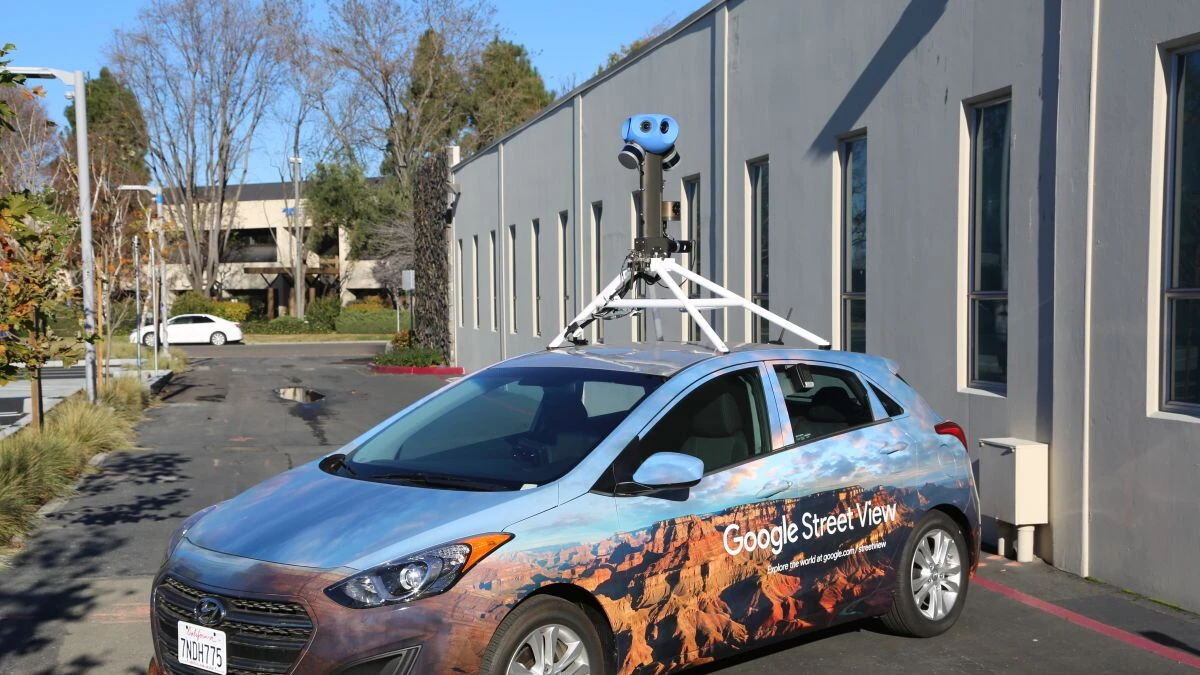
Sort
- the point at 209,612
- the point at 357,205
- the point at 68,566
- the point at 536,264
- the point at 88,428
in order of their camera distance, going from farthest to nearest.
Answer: the point at 357,205 < the point at 536,264 < the point at 88,428 < the point at 68,566 < the point at 209,612

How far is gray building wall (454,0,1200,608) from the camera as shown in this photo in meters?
7.50

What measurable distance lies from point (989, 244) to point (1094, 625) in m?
3.41

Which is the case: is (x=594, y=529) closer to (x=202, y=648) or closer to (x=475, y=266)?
(x=202, y=648)

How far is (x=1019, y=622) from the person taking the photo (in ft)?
23.2

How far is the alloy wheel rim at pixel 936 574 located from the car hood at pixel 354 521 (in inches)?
99.7

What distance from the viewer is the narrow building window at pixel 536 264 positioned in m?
23.1

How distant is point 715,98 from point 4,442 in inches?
342

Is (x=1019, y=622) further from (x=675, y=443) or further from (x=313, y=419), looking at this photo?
(x=313, y=419)

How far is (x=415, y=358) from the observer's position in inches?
1335

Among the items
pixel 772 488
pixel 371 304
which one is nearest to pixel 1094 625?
pixel 772 488

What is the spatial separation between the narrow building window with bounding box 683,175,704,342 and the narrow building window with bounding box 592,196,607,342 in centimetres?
306

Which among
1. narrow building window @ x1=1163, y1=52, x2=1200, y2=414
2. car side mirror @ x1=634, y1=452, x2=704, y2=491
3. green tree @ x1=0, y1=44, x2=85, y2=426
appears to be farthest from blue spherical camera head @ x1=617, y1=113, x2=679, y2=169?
car side mirror @ x1=634, y1=452, x2=704, y2=491

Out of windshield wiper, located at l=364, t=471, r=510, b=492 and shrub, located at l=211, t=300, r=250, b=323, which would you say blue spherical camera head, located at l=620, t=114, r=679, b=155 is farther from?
shrub, located at l=211, t=300, r=250, b=323

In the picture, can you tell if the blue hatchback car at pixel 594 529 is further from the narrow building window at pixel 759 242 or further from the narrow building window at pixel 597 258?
the narrow building window at pixel 597 258
